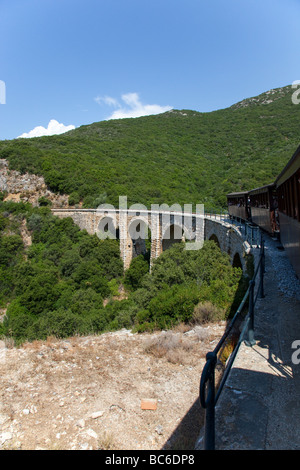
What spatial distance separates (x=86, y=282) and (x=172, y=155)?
35258mm

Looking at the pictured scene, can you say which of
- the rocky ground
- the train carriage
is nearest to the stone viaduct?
the train carriage

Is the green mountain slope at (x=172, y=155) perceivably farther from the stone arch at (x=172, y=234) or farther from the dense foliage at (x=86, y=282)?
the stone arch at (x=172, y=234)

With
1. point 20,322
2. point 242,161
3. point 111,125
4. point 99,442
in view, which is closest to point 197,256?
point 20,322

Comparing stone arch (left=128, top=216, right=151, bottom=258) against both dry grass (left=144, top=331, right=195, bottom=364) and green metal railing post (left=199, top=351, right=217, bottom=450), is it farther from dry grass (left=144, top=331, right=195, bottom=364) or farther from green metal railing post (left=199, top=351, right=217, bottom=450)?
green metal railing post (left=199, top=351, right=217, bottom=450)

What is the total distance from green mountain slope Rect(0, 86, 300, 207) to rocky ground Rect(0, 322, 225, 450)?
2471 cm

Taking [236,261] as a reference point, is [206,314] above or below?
below

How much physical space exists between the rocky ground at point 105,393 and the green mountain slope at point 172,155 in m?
24.7

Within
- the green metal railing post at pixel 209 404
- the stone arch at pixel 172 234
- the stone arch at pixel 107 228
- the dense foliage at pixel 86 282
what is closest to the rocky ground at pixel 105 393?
the green metal railing post at pixel 209 404

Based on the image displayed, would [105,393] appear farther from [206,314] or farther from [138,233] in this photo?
[138,233]

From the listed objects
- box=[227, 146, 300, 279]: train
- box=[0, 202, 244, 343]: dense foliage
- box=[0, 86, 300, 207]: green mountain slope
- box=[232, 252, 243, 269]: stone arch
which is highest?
box=[0, 86, 300, 207]: green mountain slope

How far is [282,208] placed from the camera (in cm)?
765

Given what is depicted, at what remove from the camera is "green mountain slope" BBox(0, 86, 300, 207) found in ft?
109

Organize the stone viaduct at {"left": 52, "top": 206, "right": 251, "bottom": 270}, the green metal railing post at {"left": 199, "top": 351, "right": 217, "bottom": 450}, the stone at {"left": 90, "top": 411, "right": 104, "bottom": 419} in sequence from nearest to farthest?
the green metal railing post at {"left": 199, "top": 351, "right": 217, "bottom": 450} → the stone at {"left": 90, "top": 411, "right": 104, "bottom": 419} → the stone viaduct at {"left": 52, "top": 206, "right": 251, "bottom": 270}

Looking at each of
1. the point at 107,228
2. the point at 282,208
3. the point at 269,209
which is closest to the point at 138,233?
the point at 107,228
